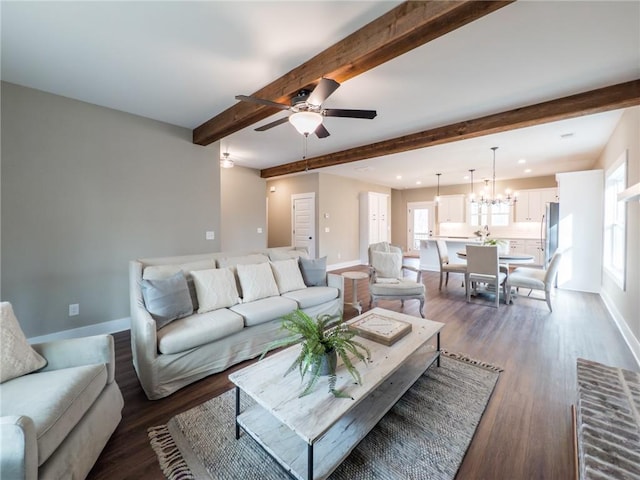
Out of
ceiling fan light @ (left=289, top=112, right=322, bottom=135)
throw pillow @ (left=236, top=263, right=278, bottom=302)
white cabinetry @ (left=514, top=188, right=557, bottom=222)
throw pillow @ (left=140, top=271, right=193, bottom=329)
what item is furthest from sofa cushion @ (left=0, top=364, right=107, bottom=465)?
white cabinetry @ (left=514, top=188, right=557, bottom=222)

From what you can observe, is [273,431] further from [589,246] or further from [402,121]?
[589,246]

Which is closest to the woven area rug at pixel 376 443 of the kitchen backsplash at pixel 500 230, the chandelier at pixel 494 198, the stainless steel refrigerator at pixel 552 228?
the chandelier at pixel 494 198

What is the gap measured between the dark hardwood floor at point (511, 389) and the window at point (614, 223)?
0.66 meters

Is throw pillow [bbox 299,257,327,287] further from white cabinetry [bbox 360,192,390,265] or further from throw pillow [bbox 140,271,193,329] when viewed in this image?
white cabinetry [bbox 360,192,390,265]

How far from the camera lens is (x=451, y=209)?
8.88m

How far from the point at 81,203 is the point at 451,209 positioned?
9.26 meters

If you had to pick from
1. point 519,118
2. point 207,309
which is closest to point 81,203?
point 207,309

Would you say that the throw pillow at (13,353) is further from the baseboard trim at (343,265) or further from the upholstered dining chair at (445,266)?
the baseboard trim at (343,265)

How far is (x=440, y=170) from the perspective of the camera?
22.0ft

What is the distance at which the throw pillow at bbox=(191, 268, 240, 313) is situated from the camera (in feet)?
8.20

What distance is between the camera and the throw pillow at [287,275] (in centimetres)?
317

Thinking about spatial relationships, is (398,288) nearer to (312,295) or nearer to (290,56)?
(312,295)

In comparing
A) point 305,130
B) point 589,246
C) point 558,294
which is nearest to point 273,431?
point 305,130

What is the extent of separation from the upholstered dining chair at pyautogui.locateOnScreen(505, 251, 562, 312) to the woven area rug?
2.58 m
